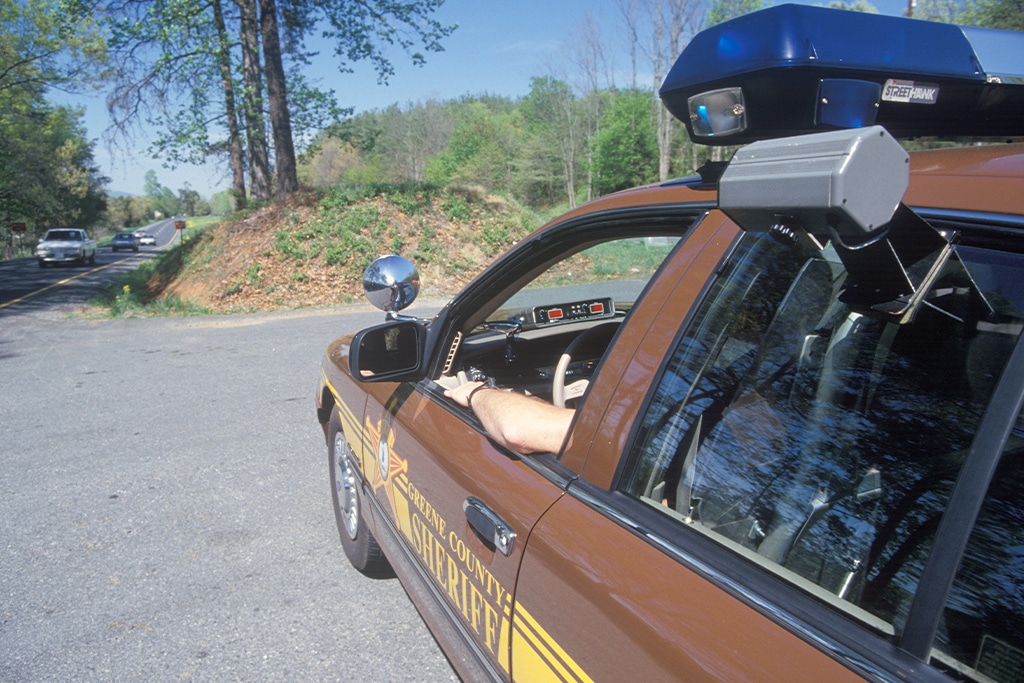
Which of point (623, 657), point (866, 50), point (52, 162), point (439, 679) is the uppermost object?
point (52, 162)

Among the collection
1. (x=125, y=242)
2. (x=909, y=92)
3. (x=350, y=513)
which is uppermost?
(x=125, y=242)

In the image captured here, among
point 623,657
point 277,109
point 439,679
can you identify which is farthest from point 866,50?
point 277,109

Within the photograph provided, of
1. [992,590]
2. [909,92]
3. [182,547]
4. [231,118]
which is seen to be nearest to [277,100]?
[231,118]

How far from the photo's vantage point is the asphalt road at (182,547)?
2.81 meters

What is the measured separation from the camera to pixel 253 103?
18.9 m

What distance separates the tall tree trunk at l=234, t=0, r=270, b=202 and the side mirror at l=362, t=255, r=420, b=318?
17592 mm

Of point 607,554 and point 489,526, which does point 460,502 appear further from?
point 607,554

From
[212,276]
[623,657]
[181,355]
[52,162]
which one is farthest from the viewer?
[52,162]

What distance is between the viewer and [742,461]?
1.36 metres

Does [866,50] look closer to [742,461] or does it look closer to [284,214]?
[742,461]

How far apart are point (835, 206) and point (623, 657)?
31.9 inches

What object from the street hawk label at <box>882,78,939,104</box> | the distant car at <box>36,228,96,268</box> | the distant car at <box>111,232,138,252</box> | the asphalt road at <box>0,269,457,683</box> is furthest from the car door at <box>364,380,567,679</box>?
the distant car at <box>111,232,138,252</box>

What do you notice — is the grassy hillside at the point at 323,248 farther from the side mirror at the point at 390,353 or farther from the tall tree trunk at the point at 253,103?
the side mirror at the point at 390,353

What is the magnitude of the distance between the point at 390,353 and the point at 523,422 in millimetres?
897
